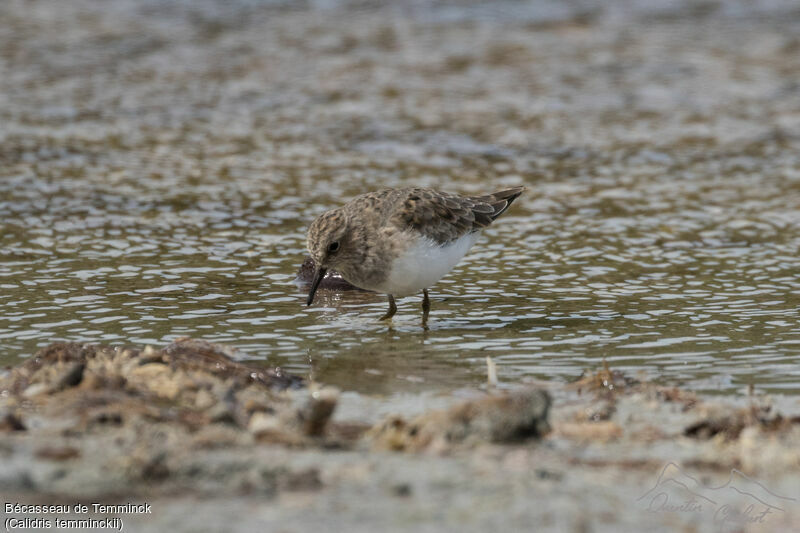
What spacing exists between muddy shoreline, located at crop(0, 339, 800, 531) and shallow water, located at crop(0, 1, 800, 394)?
3.05 feet

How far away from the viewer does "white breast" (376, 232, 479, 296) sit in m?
7.59

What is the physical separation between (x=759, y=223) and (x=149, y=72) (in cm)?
931

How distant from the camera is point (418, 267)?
24.9 ft

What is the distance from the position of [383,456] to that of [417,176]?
24.8 feet

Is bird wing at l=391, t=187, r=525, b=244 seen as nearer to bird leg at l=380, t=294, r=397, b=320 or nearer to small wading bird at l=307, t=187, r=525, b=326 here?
small wading bird at l=307, t=187, r=525, b=326

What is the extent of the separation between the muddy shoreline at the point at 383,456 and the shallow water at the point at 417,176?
931 mm

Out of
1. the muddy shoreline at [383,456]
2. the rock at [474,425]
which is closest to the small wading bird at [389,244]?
the muddy shoreline at [383,456]

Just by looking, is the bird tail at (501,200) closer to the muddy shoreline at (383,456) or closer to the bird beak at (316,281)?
the bird beak at (316,281)

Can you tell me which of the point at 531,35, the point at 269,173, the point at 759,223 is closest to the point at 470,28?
the point at 531,35

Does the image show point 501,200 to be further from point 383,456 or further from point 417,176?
point 383,456

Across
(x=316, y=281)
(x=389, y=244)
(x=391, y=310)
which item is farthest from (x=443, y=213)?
(x=316, y=281)

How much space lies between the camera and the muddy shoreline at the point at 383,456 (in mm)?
3945

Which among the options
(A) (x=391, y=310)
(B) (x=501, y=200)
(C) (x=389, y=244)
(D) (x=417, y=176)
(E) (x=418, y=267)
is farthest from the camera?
(D) (x=417, y=176)

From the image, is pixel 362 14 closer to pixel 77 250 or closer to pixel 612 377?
pixel 77 250
